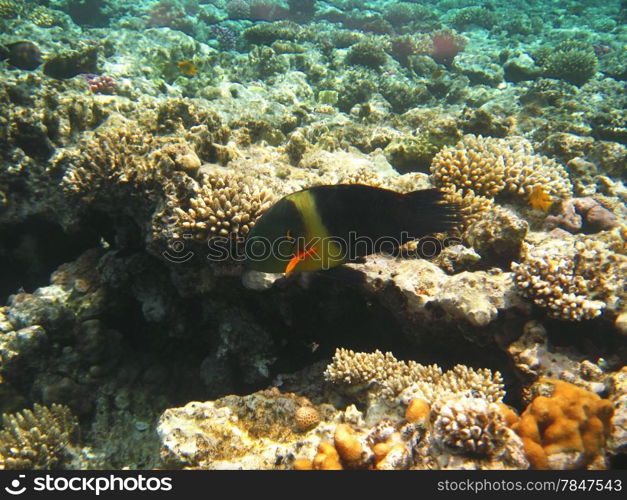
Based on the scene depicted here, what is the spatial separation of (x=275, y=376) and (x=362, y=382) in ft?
3.91

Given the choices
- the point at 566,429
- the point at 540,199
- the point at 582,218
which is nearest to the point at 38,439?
the point at 566,429

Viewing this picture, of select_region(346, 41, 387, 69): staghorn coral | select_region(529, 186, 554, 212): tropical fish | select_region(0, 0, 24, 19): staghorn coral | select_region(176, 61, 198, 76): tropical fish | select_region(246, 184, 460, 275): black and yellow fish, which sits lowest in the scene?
select_region(529, 186, 554, 212): tropical fish

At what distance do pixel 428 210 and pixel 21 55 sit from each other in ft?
37.0

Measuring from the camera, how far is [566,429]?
7.59 ft

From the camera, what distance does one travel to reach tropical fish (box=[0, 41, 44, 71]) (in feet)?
28.6

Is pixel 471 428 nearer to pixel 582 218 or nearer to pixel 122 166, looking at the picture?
pixel 582 218

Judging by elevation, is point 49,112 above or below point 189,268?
above

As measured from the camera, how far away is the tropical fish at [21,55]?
28.6 ft

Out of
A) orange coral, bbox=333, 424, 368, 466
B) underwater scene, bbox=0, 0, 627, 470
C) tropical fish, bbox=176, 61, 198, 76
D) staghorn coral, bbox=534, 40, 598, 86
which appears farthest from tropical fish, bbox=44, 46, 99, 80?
staghorn coral, bbox=534, 40, 598, 86

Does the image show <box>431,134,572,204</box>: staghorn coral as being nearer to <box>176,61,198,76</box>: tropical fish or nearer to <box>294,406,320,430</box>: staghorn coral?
<box>294,406,320,430</box>: staghorn coral

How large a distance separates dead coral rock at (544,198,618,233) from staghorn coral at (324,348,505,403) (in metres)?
2.80
